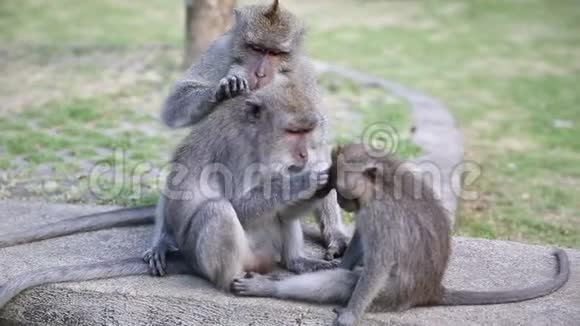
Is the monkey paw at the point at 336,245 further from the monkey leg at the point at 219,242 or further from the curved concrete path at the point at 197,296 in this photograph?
the monkey leg at the point at 219,242

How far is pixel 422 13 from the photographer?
1719 cm

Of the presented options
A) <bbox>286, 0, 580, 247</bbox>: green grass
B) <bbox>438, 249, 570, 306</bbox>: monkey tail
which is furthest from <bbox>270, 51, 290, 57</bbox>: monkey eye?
<bbox>438, 249, 570, 306</bbox>: monkey tail

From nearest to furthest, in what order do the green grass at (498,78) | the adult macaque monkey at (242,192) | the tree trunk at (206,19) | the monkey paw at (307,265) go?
the adult macaque monkey at (242,192) → the monkey paw at (307,265) → the green grass at (498,78) → the tree trunk at (206,19)

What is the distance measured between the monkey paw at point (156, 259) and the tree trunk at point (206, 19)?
5.44 meters

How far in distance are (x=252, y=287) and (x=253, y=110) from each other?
39.5 inches

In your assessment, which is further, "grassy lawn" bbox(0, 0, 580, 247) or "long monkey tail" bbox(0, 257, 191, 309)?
"grassy lawn" bbox(0, 0, 580, 247)

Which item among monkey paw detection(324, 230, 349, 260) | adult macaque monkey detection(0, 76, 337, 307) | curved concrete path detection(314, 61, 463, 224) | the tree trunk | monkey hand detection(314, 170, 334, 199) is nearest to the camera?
monkey hand detection(314, 170, 334, 199)

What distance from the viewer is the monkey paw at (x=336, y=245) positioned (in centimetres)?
479

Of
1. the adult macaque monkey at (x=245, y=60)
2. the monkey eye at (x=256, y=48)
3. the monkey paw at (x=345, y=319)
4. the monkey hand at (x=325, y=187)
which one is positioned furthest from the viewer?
the monkey eye at (x=256, y=48)

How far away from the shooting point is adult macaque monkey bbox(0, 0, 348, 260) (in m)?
4.85

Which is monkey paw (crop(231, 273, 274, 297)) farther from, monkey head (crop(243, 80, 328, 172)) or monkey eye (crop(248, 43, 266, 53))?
monkey eye (crop(248, 43, 266, 53))

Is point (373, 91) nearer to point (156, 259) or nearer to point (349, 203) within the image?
point (156, 259)

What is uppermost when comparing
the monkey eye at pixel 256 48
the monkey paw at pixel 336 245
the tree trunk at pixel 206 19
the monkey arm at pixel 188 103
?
the tree trunk at pixel 206 19

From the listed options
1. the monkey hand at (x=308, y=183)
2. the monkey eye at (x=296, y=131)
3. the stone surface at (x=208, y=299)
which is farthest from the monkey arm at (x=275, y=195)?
the stone surface at (x=208, y=299)
